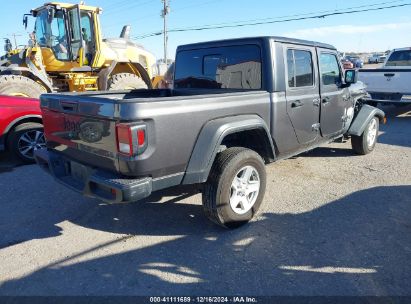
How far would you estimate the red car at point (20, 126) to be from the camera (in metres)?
5.70

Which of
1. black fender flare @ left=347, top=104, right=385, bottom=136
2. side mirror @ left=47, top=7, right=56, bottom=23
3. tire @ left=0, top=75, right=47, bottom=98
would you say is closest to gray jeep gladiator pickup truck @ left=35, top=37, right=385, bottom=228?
black fender flare @ left=347, top=104, right=385, bottom=136

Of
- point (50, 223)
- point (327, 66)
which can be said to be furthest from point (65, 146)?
point (327, 66)

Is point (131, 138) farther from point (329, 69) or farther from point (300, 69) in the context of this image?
point (329, 69)

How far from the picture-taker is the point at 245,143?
3.96m

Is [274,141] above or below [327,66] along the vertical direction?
below

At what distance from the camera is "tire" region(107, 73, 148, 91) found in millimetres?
9922

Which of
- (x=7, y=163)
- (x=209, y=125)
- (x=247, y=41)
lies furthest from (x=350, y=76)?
(x=7, y=163)

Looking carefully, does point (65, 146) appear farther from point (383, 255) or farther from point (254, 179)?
point (383, 255)

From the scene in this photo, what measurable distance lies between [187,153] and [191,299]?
1.21 m

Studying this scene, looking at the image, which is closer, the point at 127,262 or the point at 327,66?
the point at 127,262

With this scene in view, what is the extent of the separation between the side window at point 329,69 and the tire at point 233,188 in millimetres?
1982

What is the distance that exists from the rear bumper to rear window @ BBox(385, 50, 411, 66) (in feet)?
39.0

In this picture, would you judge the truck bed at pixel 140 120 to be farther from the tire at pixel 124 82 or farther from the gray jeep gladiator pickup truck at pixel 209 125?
the tire at pixel 124 82

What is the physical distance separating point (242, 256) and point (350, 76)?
3566 millimetres
